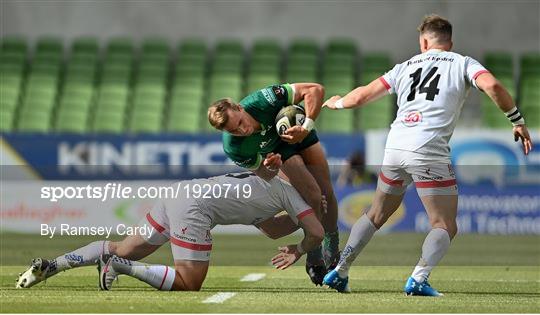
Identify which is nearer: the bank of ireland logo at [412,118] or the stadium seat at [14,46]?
the bank of ireland logo at [412,118]

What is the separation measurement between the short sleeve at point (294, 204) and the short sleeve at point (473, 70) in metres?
1.64

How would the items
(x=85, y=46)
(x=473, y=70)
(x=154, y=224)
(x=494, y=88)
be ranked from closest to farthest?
(x=494, y=88) < (x=473, y=70) < (x=154, y=224) < (x=85, y=46)

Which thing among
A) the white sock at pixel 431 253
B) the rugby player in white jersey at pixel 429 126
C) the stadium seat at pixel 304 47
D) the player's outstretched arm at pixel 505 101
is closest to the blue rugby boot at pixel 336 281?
the rugby player in white jersey at pixel 429 126

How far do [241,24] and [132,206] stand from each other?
1558 centimetres

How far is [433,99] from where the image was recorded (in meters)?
9.04

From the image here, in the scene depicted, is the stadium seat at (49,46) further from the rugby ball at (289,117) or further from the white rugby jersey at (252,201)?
the rugby ball at (289,117)

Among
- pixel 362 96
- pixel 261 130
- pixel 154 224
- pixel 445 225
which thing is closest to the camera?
pixel 445 225

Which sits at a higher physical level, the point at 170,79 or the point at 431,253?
the point at 431,253

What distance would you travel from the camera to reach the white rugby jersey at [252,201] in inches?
373

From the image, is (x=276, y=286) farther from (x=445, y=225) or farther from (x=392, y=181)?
(x=445, y=225)

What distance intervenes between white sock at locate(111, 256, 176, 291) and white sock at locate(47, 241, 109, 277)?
0.36 m

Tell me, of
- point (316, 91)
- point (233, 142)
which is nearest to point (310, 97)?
point (316, 91)

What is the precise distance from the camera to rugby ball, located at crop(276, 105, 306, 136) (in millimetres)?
9305

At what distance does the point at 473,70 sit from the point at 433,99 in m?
0.39
